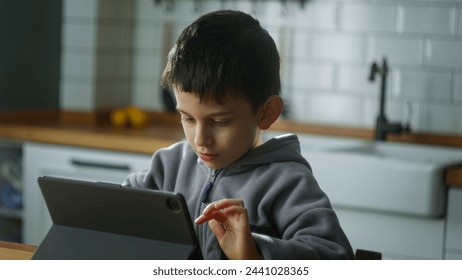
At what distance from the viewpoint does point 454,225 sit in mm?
2459

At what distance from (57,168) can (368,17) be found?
1.25 metres

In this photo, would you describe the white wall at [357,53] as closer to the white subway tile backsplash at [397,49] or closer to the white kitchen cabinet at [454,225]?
the white subway tile backsplash at [397,49]

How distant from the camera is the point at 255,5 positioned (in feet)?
10.7

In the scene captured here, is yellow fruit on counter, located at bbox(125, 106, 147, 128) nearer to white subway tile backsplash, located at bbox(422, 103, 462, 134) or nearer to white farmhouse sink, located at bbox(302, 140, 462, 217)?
white farmhouse sink, located at bbox(302, 140, 462, 217)

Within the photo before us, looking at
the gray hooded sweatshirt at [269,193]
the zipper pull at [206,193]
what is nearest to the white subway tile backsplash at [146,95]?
the gray hooded sweatshirt at [269,193]

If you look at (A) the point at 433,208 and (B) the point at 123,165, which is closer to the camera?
(A) the point at 433,208

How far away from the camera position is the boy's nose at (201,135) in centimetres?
122

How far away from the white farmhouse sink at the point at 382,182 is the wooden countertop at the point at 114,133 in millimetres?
469

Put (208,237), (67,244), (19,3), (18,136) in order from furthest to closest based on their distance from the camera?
(19,3) → (18,136) → (208,237) → (67,244)
